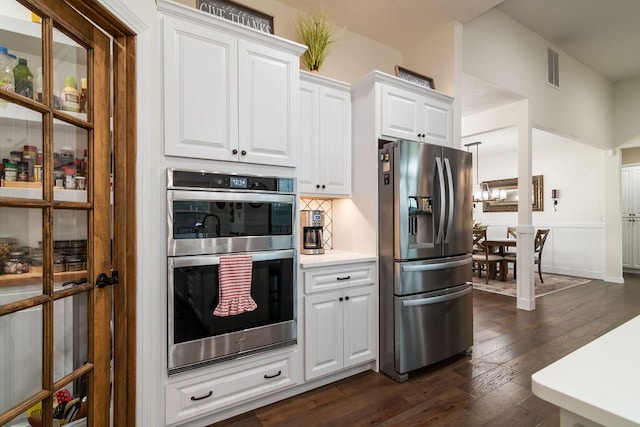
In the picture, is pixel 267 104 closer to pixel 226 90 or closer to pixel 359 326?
pixel 226 90

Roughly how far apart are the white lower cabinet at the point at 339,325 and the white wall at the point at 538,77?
273 centimetres

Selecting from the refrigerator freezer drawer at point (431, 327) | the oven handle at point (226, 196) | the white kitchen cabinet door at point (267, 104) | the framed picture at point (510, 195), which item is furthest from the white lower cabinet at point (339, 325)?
the framed picture at point (510, 195)

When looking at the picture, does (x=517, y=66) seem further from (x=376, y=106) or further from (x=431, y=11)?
(x=376, y=106)

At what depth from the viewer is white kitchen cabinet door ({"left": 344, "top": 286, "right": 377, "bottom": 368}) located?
2.35 metres

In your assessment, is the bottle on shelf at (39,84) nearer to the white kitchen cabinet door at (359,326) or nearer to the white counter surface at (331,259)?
the white counter surface at (331,259)

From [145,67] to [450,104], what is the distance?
2638 mm

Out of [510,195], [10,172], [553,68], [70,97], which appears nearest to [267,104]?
[70,97]

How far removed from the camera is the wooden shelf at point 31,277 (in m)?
1.05

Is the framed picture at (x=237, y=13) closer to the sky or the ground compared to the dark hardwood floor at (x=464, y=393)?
closer to the sky

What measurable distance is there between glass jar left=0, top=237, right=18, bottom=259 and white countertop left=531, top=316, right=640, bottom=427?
1.58 metres

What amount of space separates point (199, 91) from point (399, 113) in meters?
1.64

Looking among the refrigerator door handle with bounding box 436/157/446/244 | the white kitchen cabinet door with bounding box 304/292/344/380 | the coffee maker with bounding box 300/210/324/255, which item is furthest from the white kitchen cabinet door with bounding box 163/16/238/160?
the refrigerator door handle with bounding box 436/157/446/244

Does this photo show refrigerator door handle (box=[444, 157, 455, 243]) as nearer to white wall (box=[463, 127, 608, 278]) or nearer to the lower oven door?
the lower oven door

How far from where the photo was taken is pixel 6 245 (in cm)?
105
